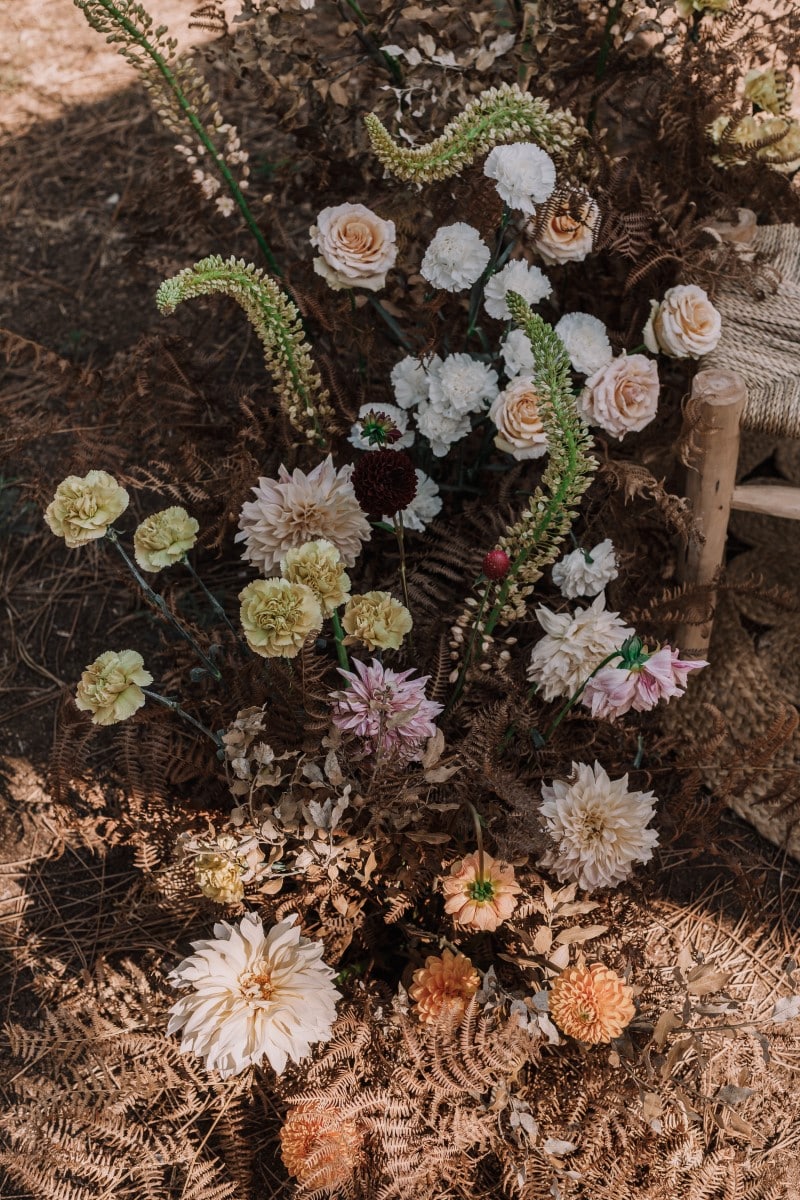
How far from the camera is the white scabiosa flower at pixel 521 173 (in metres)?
1.35

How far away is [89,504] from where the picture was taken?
1235 millimetres

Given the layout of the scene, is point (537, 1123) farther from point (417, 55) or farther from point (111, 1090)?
point (417, 55)

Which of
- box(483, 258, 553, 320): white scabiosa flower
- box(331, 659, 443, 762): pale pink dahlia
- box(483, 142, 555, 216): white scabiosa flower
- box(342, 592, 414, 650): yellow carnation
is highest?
box(483, 142, 555, 216): white scabiosa flower

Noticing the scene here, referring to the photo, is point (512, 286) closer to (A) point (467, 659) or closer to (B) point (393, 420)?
(B) point (393, 420)

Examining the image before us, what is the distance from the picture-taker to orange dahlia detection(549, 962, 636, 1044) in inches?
45.7

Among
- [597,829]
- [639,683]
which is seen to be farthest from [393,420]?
[597,829]

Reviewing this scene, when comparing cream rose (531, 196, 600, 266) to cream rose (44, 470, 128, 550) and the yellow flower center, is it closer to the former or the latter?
cream rose (44, 470, 128, 550)

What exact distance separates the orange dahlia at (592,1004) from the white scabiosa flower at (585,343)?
2.89 ft

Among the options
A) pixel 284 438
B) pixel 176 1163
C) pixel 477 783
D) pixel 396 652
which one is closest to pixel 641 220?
pixel 284 438

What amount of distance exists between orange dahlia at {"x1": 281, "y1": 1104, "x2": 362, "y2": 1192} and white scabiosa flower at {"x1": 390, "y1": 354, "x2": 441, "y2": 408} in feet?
3.43

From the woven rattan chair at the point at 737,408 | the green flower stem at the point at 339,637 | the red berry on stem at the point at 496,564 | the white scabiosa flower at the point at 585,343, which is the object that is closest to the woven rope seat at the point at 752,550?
the woven rattan chair at the point at 737,408

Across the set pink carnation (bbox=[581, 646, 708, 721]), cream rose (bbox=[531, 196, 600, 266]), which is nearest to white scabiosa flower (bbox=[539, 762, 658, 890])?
pink carnation (bbox=[581, 646, 708, 721])

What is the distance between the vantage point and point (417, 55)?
5.19ft

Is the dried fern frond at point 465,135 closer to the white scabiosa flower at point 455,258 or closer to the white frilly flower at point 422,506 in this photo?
the white scabiosa flower at point 455,258
